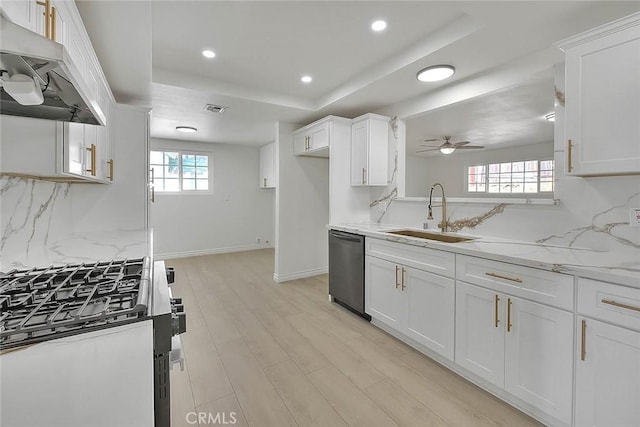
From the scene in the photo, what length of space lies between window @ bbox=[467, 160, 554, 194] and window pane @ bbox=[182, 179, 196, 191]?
5.14 metres

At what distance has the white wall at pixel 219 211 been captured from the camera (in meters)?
5.75

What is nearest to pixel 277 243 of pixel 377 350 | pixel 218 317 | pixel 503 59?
pixel 218 317

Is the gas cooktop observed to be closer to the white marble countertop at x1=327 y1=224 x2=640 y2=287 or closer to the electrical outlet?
the white marble countertop at x1=327 y1=224 x2=640 y2=287

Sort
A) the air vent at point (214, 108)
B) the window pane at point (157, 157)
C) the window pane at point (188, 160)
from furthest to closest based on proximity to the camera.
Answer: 1. the window pane at point (188, 160)
2. the window pane at point (157, 157)
3. the air vent at point (214, 108)

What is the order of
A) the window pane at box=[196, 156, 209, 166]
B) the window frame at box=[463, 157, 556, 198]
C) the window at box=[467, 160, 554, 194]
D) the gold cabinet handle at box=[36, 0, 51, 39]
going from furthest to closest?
the window pane at box=[196, 156, 209, 166], the window at box=[467, 160, 554, 194], the window frame at box=[463, 157, 556, 198], the gold cabinet handle at box=[36, 0, 51, 39]

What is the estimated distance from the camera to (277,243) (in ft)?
14.0

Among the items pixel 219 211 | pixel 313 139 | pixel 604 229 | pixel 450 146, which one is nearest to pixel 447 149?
pixel 450 146

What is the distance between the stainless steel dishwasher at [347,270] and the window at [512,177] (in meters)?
1.60

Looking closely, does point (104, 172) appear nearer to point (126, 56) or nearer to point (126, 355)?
point (126, 56)

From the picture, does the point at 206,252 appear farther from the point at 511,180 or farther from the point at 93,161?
the point at 511,180

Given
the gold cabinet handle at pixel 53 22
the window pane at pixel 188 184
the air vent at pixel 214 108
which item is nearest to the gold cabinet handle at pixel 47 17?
the gold cabinet handle at pixel 53 22

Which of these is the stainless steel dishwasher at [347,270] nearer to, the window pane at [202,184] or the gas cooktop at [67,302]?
the gas cooktop at [67,302]

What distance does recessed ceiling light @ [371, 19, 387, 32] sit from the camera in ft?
6.75

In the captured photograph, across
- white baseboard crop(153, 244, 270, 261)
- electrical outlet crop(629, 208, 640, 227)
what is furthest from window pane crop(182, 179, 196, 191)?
electrical outlet crop(629, 208, 640, 227)
